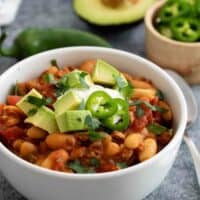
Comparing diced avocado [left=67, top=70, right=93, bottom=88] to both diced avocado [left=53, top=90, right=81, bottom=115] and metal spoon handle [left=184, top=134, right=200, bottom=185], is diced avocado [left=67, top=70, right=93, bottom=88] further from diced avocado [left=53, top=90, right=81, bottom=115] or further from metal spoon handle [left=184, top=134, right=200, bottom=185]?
metal spoon handle [left=184, top=134, right=200, bottom=185]

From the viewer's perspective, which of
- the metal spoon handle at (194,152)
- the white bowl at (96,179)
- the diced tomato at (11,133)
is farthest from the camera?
the metal spoon handle at (194,152)

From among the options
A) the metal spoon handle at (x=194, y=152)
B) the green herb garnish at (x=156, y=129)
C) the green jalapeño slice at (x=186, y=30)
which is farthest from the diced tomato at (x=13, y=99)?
the green jalapeño slice at (x=186, y=30)

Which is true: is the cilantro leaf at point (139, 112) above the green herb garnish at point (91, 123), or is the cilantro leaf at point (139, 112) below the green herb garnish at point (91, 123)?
below

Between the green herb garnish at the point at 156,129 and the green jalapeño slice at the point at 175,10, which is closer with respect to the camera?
the green herb garnish at the point at 156,129

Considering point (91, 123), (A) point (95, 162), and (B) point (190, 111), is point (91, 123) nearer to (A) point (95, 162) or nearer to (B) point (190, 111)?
(A) point (95, 162)

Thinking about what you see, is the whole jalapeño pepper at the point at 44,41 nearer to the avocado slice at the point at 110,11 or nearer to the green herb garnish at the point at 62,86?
the avocado slice at the point at 110,11

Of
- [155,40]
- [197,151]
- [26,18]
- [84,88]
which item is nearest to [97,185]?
[84,88]

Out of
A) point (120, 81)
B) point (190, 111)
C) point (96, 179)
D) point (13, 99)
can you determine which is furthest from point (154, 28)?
point (96, 179)

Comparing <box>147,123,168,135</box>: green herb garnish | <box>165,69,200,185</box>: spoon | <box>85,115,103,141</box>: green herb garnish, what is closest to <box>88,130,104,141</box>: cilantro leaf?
<box>85,115,103,141</box>: green herb garnish
